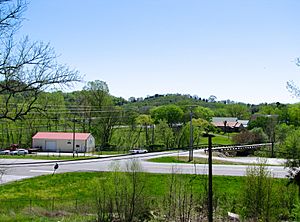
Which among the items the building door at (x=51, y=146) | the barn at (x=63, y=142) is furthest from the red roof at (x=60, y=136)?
the building door at (x=51, y=146)

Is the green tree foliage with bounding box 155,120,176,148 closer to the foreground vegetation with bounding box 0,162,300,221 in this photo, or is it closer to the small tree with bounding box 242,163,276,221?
the foreground vegetation with bounding box 0,162,300,221

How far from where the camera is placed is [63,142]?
175 ft

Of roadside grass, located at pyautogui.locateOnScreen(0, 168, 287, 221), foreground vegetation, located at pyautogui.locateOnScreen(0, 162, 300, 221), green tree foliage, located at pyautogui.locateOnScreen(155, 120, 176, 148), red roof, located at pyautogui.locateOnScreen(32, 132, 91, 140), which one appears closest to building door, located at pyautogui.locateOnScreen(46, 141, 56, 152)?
red roof, located at pyautogui.locateOnScreen(32, 132, 91, 140)

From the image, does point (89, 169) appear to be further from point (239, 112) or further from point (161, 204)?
point (239, 112)

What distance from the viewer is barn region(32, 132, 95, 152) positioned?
172 feet

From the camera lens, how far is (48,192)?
1028 inches

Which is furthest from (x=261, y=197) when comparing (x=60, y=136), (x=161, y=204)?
(x=60, y=136)

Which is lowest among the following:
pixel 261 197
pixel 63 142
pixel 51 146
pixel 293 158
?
pixel 261 197

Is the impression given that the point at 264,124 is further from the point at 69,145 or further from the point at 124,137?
the point at 69,145

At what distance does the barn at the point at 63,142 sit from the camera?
2066 inches

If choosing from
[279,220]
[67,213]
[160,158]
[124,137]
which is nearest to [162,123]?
[124,137]

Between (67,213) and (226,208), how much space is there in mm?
7697

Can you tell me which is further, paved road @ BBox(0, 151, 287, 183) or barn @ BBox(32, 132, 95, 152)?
barn @ BBox(32, 132, 95, 152)

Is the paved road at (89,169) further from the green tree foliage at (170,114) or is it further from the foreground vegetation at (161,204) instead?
the green tree foliage at (170,114)
